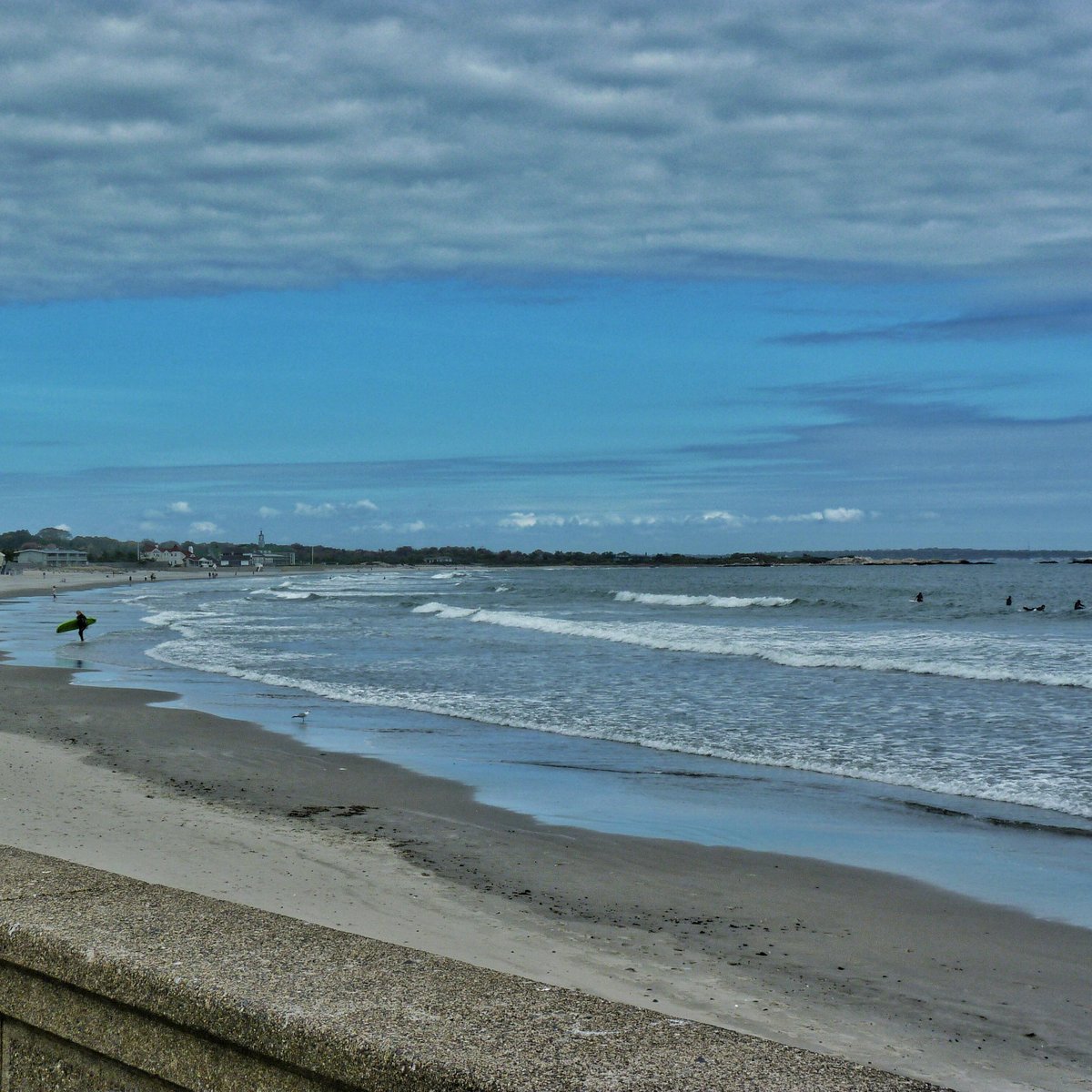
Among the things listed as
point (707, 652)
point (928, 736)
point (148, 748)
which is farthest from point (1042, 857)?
point (707, 652)

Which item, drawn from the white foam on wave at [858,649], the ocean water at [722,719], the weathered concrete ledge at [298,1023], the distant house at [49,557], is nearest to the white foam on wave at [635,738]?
the ocean water at [722,719]

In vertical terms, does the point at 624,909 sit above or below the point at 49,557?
below

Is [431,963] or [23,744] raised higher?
[431,963]

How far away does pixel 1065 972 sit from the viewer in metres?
5.99

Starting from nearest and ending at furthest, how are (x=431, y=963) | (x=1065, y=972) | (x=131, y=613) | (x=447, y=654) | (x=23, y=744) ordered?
1. (x=431, y=963)
2. (x=1065, y=972)
3. (x=23, y=744)
4. (x=447, y=654)
5. (x=131, y=613)

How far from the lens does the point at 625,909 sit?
7.08 meters

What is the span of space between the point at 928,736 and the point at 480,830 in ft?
24.8

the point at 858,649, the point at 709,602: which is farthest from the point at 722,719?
the point at 709,602

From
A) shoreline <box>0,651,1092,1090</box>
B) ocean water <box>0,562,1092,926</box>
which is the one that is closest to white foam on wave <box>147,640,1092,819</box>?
ocean water <box>0,562,1092,926</box>

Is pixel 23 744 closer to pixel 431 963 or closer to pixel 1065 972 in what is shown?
pixel 1065 972

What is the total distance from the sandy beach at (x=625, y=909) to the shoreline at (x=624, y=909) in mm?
20

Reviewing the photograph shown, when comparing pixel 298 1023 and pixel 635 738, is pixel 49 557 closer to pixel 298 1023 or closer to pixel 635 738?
pixel 635 738

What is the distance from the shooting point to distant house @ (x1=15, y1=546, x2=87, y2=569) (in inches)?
7037

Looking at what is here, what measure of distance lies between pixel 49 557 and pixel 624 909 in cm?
19427
